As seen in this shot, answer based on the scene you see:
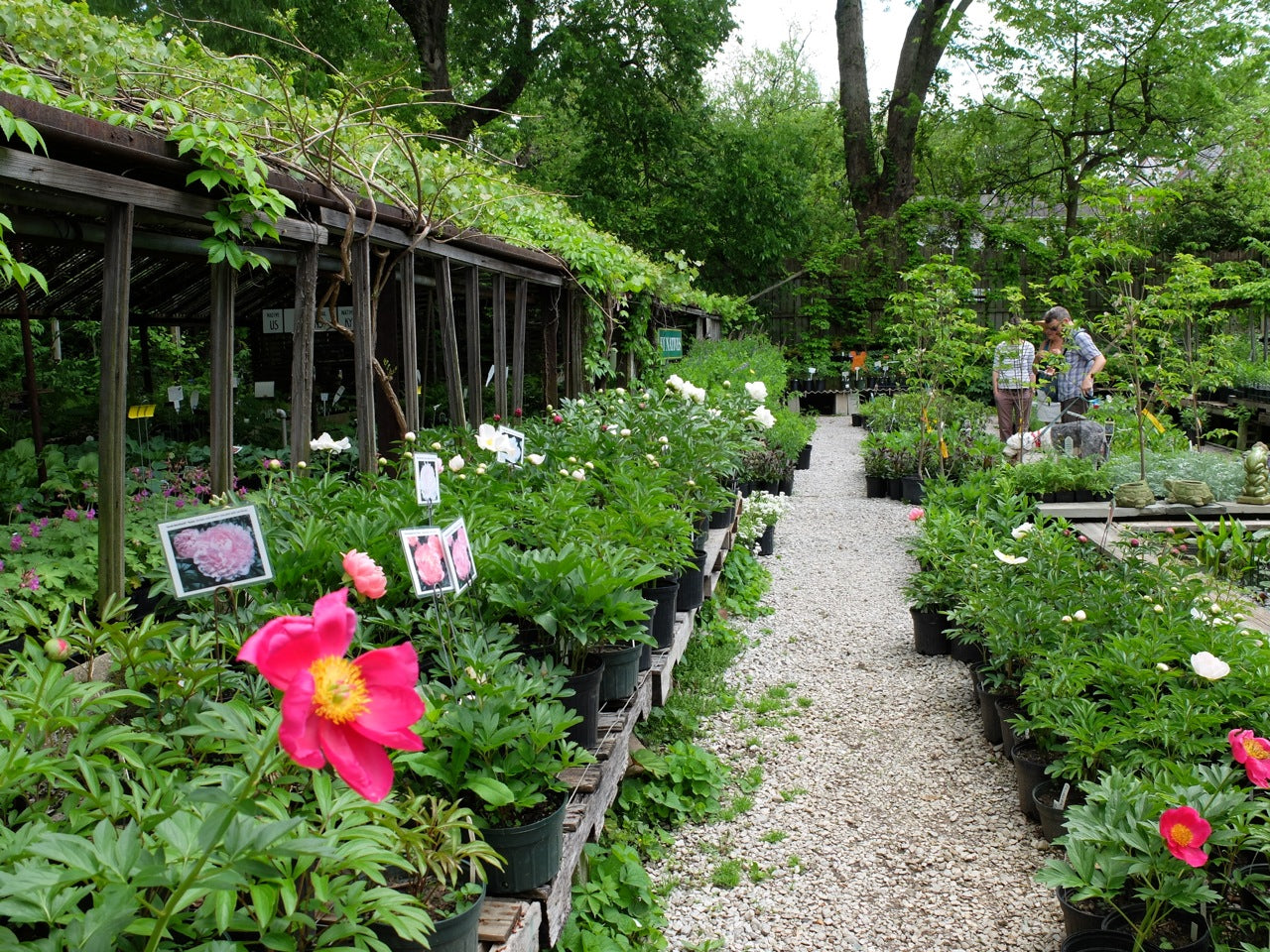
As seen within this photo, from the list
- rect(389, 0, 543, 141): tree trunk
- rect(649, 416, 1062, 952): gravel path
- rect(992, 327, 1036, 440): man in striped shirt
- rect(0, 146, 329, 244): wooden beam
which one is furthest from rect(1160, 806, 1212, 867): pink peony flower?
rect(389, 0, 543, 141): tree trunk

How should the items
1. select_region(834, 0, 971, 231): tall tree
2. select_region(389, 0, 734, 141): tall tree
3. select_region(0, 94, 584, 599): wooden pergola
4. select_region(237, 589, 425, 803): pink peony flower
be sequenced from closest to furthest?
select_region(237, 589, 425, 803): pink peony flower
select_region(0, 94, 584, 599): wooden pergola
select_region(389, 0, 734, 141): tall tree
select_region(834, 0, 971, 231): tall tree

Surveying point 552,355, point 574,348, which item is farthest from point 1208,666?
point 574,348

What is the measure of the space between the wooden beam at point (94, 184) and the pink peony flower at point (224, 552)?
5.36ft

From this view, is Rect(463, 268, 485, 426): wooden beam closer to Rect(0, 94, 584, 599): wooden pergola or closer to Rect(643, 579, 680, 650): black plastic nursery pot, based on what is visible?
Rect(0, 94, 584, 599): wooden pergola

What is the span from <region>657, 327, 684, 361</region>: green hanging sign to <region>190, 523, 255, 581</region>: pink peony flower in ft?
31.4

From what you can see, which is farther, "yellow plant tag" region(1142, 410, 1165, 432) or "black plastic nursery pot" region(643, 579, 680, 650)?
"yellow plant tag" region(1142, 410, 1165, 432)

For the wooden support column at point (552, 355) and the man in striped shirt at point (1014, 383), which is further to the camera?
the wooden support column at point (552, 355)

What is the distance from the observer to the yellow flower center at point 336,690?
0.90 m

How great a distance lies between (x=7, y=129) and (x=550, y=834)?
2.32m

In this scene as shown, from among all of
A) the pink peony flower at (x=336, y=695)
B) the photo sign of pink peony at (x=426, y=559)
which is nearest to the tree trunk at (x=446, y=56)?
the photo sign of pink peony at (x=426, y=559)

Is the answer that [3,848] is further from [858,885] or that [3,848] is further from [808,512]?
[808,512]

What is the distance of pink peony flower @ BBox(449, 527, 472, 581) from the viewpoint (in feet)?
7.06

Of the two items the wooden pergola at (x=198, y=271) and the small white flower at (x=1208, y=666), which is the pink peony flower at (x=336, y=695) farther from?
the wooden pergola at (x=198, y=271)

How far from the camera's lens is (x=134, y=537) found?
12.4ft
